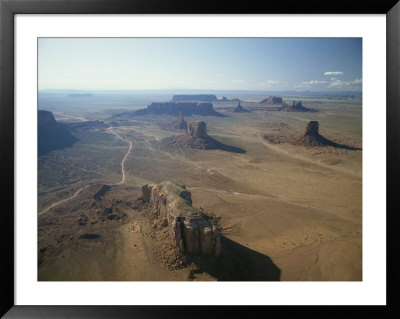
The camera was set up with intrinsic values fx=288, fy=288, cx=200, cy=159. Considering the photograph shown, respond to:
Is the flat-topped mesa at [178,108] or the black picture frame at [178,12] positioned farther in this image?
the flat-topped mesa at [178,108]

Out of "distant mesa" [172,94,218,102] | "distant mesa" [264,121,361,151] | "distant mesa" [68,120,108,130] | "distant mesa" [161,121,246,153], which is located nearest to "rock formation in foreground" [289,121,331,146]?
"distant mesa" [264,121,361,151]

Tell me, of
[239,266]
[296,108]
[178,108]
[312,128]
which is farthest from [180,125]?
[239,266]

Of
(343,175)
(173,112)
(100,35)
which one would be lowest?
(343,175)

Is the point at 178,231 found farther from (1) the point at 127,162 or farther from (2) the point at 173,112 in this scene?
(2) the point at 173,112

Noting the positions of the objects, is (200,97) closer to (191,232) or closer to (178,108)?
(178,108)

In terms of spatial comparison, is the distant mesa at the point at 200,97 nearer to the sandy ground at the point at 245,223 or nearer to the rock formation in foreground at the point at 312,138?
the rock formation in foreground at the point at 312,138

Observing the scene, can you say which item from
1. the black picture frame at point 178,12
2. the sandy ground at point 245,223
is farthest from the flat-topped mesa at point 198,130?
the black picture frame at point 178,12

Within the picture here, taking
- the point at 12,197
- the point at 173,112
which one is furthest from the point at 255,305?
the point at 173,112
